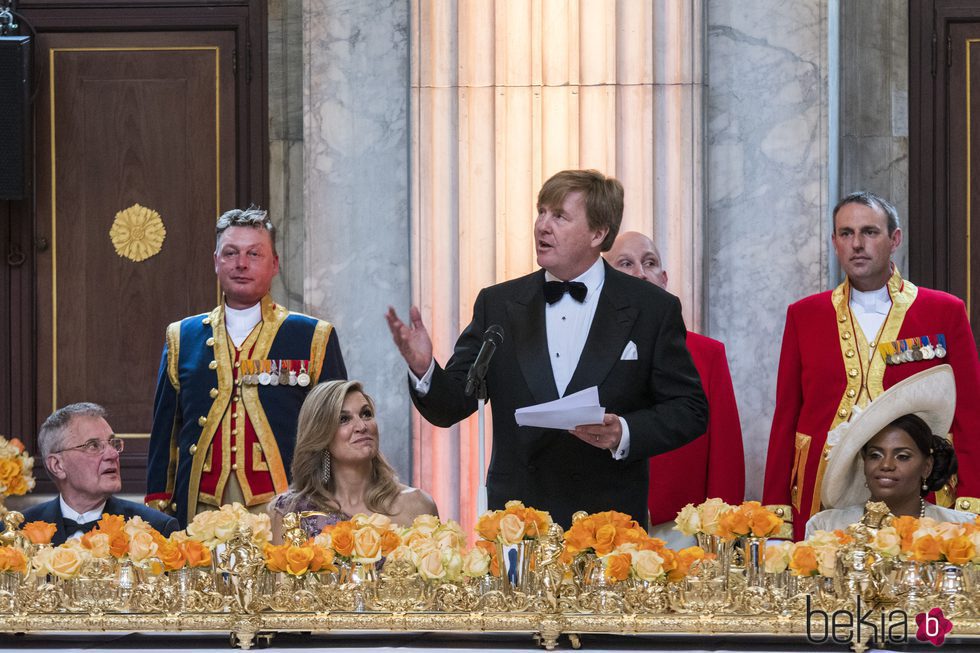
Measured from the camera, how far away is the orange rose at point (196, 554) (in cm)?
293

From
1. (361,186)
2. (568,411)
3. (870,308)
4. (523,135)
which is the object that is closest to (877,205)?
(870,308)

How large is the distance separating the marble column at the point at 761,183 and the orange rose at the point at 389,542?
2.66 metres

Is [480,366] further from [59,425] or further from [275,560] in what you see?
[59,425]

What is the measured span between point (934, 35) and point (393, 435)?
9.30 feet

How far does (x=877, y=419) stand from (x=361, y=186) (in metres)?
2.36

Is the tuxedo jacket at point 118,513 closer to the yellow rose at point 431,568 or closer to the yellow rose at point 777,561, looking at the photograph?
the yellow rose at point 431,568

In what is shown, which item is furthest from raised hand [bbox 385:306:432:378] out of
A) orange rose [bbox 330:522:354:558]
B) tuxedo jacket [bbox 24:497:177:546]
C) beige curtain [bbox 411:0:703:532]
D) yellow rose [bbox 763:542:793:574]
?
beige curtain [bbox 411:0:703:532]

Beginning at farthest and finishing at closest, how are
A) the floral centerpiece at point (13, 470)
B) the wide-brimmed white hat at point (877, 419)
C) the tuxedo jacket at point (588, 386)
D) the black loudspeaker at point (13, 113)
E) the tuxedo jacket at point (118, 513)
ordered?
the black loudspeaker at point (13, 113) → the floral centerpiece at point (13, 470) → the tuxedo jacket at point (118, 513) → the wide-brimmed white hat at point (877, 419) → the tuxedo jacket at point (588, 386)

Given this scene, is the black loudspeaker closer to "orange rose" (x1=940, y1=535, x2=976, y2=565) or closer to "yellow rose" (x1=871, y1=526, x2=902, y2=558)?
"yellow rose" (x1=871, y1=526, x2=902, y2=558)

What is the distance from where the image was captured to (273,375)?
4.68 metres

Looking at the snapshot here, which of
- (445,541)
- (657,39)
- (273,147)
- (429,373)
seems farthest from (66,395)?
(445,541)

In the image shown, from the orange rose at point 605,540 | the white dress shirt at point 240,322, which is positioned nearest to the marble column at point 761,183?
the white dress shirt at point 240,322

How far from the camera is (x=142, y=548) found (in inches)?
117

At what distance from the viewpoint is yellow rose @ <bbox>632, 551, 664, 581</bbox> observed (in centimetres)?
283
